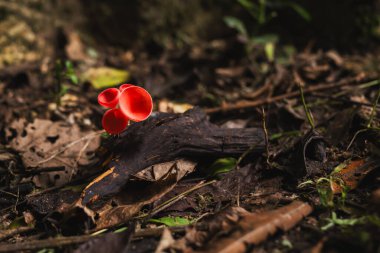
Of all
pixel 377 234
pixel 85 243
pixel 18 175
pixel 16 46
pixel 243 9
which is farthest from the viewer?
pixel 243 9

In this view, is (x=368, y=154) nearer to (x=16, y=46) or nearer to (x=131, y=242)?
(x=131, y=242)

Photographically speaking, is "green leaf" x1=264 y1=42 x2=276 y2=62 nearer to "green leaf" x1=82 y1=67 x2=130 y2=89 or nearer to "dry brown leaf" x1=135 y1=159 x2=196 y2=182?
"green leaf" x1=82 y1=67 x2=130 y2=89

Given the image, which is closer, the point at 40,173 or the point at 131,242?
the point at 131,242

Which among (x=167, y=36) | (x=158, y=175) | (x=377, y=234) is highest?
(x=167, y=36)

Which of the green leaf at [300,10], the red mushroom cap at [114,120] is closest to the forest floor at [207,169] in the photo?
the red mushroom cap at [114,120]

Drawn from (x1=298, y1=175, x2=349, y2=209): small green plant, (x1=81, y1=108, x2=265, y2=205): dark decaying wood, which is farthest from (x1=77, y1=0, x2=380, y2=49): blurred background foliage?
(x1=298, y1=175, x2=349, y2=209): small green plant

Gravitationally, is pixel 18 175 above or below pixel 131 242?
above

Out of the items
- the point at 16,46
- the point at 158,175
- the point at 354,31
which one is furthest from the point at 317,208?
the point at 16,46
